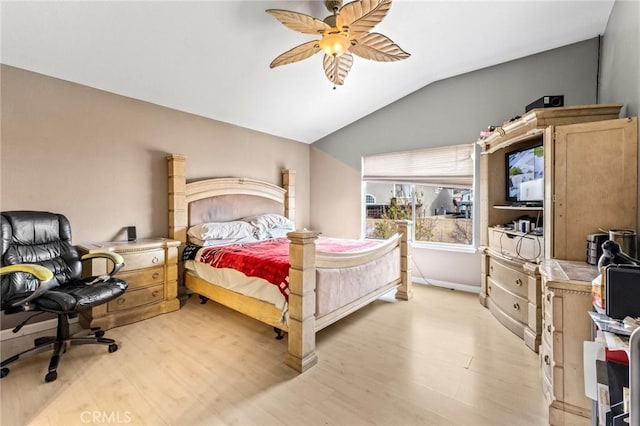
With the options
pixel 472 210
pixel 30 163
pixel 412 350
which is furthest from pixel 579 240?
pixel 30 163

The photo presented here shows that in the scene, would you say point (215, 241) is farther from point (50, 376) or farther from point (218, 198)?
point (50, 376)

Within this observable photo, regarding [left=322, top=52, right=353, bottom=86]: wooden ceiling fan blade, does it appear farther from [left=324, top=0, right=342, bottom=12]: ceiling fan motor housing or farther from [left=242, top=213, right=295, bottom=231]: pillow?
[left=242, top=213, right=295, bottom=231]: pillow

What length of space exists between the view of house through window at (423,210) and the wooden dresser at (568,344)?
2.46 m

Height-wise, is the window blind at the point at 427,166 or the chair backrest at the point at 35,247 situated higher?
the window blind at the point at 427,166

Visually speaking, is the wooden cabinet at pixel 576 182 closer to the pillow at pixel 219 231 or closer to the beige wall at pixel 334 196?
the beige wall at pixel 334 196

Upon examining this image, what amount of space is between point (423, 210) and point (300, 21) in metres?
3.21

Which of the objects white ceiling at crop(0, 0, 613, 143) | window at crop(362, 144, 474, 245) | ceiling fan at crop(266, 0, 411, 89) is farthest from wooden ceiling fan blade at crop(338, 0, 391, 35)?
window at crop(362, 144, 474, 245)

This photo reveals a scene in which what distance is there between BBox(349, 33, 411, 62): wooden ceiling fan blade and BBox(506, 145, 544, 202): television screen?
1.52 meters

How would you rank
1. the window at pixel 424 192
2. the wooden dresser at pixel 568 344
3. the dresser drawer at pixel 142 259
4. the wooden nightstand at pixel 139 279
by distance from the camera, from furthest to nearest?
the window at pixel 424 192 → the dresser drawer at pixel 142 259 → the wooden nightstand at pixel 139 279 → the wooden dresser at pixel 568 344

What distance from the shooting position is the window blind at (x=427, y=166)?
3.77 meters

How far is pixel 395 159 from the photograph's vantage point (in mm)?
4340

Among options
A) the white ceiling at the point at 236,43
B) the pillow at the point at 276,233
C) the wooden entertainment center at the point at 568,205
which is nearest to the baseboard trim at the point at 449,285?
the wooden entertainment center at the point at 568,205

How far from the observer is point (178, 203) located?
3336 millimetres

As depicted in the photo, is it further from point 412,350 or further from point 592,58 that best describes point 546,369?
point 592,58
